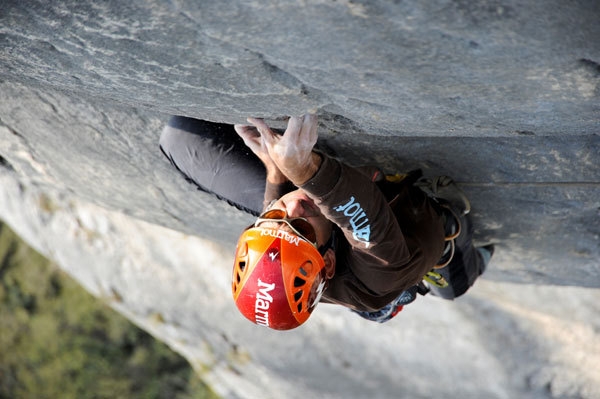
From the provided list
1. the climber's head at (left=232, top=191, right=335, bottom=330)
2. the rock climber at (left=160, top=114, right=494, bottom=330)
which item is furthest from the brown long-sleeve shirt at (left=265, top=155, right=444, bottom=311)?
the climber's head at (left=232, top=191, right=335, bottom=330)

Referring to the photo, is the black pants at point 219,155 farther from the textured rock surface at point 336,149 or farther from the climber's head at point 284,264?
the climber's head at point 284,264

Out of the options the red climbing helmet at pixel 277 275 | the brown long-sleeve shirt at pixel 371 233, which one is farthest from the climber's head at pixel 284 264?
the brown long-sleeve shirt at pixel 371 233

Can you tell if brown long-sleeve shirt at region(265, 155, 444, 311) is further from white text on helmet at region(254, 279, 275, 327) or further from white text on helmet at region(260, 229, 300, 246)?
white text on helmet at region(254, 279, 275, 327)

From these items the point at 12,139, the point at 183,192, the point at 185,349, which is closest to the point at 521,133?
the point at 183,192

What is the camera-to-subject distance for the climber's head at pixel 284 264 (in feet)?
7.74

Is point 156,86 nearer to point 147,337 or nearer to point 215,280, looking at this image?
point 215,280

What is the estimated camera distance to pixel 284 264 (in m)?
2.34

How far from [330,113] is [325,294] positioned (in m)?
0.91

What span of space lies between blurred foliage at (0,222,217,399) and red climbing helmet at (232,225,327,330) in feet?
35.8

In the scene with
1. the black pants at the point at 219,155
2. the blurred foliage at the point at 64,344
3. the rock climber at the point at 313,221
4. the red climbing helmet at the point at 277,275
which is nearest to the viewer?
the rock climber at the point at 313,221


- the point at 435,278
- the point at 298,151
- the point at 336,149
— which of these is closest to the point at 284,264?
the point at 298,151

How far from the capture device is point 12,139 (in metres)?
3.72

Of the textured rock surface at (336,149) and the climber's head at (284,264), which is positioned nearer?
the textured rock surface at (336,149)

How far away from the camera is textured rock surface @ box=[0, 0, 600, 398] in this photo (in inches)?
61.5
